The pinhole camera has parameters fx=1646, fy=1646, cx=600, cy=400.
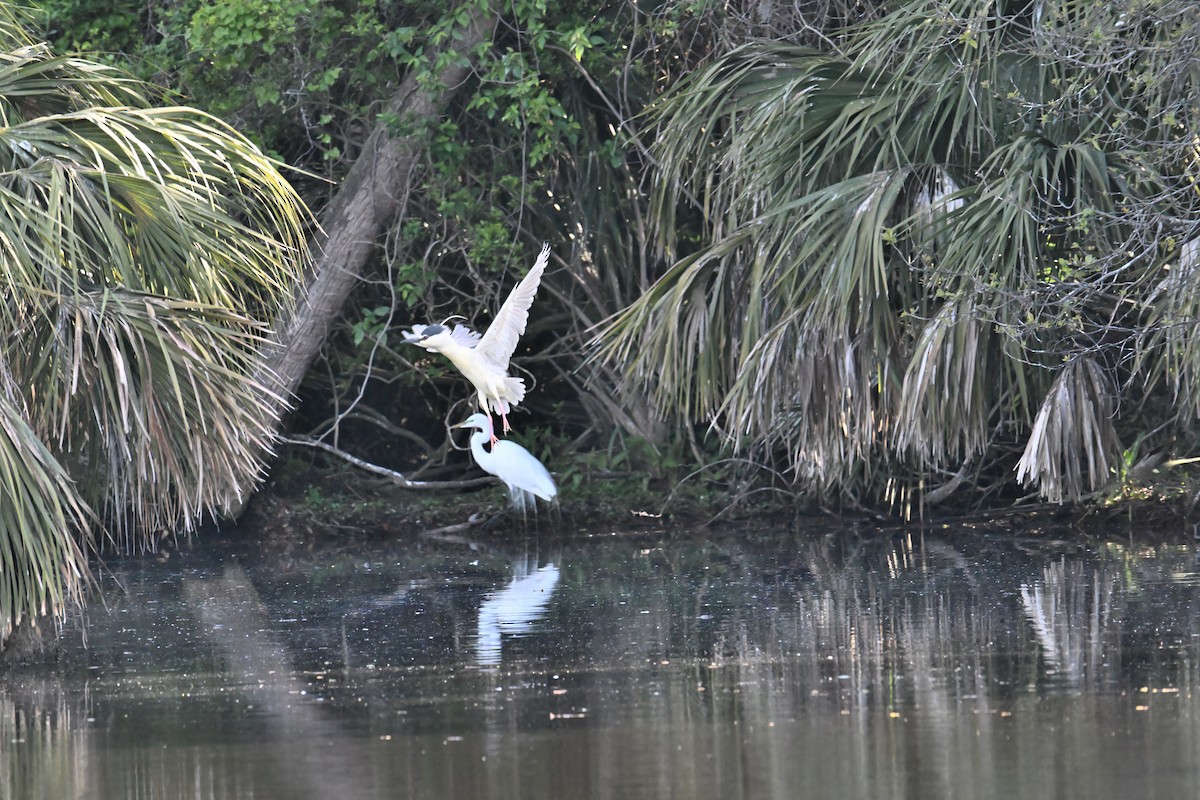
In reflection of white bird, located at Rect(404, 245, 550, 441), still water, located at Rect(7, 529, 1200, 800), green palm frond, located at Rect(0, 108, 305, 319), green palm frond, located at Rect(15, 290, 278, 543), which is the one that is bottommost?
still water, located at Rect(7, 529, 1200, 800)

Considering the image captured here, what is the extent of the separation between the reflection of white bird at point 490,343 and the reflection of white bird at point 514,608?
65.1 inches

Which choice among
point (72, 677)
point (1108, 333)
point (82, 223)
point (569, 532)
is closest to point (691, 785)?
point (72, 677)

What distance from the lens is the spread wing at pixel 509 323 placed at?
9609mm

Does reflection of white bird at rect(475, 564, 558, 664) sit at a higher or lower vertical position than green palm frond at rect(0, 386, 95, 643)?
lower

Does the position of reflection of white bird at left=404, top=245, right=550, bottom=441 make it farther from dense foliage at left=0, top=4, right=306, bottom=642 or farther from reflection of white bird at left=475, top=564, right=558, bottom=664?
dense foliage at left=0, top=4, right=306, bottom=642

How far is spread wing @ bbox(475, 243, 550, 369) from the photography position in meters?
9.61

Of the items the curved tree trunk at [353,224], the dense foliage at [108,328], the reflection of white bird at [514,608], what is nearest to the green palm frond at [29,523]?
the dense foliage at [108,328]

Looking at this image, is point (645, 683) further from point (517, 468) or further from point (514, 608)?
point (517, 468)

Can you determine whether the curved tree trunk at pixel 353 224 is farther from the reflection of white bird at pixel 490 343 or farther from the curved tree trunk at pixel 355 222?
the reflection of white bird at pixel 490 343

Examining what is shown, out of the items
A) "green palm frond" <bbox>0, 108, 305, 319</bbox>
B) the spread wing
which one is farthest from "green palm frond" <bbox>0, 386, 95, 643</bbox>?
the spread wing

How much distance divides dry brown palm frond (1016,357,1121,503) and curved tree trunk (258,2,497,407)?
4536 mm

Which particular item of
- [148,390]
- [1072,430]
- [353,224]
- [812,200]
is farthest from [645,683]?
[353,224]

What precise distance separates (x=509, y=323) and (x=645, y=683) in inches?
189

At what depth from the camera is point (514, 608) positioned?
7.42 metres
